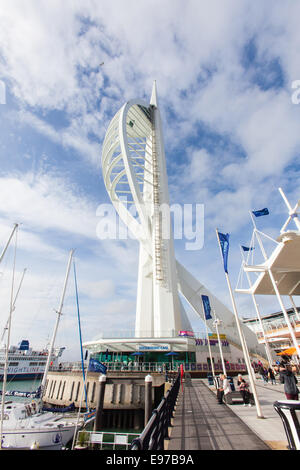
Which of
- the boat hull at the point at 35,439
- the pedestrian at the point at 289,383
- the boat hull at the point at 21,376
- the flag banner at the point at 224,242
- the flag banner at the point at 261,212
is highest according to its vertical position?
the flag banner at the point at 261,212

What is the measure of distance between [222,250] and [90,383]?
52.9 feet

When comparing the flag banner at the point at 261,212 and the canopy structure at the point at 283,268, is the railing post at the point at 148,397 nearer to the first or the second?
the canopy structure at the point at 283,268

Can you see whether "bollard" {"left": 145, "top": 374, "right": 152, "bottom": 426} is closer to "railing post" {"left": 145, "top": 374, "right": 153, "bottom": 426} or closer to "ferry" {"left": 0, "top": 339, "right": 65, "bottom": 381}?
"railing post" {"left": 145, "top": 374, "right": 153, "bottom": 426}

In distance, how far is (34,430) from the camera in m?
12.6

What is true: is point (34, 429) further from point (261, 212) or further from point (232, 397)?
point (261, 212)

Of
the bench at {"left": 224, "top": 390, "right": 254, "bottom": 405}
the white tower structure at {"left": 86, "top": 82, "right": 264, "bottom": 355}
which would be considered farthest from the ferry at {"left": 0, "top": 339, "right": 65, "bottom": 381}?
the bench at {"left": 224, "top": 390, "right": 254, "bottom": 405}

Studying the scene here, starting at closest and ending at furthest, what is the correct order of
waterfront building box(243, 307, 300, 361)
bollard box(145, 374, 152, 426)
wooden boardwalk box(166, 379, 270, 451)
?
wooden boardwalk box(166, 379, 270, 451) < bollard box(145, 374, 152, 426) < waterfront building box(243, 307, 300, 361)

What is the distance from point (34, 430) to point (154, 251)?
21081 mm

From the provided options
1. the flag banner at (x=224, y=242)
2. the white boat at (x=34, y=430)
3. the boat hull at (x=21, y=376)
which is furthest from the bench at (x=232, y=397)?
the boat hull at (x=21, y=376)

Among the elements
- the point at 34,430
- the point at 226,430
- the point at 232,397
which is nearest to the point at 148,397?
the point at 232,397

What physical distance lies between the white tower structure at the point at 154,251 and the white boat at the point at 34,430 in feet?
39.3

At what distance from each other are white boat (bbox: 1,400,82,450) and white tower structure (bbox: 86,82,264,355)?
1197 cm

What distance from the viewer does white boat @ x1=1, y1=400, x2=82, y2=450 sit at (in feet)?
40.1

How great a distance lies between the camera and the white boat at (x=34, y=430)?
12.2 metres
